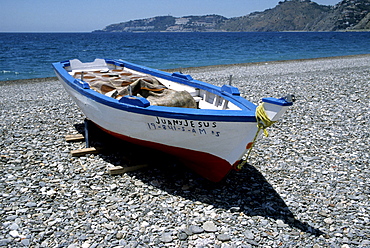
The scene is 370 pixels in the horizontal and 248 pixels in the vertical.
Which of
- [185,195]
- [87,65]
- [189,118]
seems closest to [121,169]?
[185,195]

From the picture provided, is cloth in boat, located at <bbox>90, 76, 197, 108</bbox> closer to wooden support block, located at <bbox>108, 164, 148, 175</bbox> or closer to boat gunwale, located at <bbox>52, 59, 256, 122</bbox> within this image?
boat gunwale, located at <bbox>52, 59, 256, 122</bbox>

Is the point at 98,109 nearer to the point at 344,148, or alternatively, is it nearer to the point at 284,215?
the point at 284,215

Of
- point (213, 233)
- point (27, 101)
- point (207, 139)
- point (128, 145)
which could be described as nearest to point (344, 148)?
point (207, 139)

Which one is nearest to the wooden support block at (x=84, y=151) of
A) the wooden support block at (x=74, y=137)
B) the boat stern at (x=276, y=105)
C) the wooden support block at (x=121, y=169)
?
the wooden support block at (x=74, y=137)

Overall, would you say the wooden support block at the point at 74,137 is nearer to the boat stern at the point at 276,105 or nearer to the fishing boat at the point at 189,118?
the fishing boat at the point at 189,118

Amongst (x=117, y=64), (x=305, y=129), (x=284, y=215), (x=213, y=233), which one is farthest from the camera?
(x=117, y=64)

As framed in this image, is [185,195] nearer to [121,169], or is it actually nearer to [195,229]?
[195,229]

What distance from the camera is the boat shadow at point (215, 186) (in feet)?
15.5

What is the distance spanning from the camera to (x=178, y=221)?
Result: 14.6 feet

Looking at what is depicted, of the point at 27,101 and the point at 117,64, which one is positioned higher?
the point at 117,64

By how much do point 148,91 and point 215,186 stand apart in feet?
7.59

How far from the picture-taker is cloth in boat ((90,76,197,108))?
584 centimetres

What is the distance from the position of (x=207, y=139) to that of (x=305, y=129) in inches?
160

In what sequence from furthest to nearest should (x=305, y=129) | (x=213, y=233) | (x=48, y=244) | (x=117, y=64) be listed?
(x=117, y=64), (x=305, y=129), (x=213, y=233), (x=48, y=244)
